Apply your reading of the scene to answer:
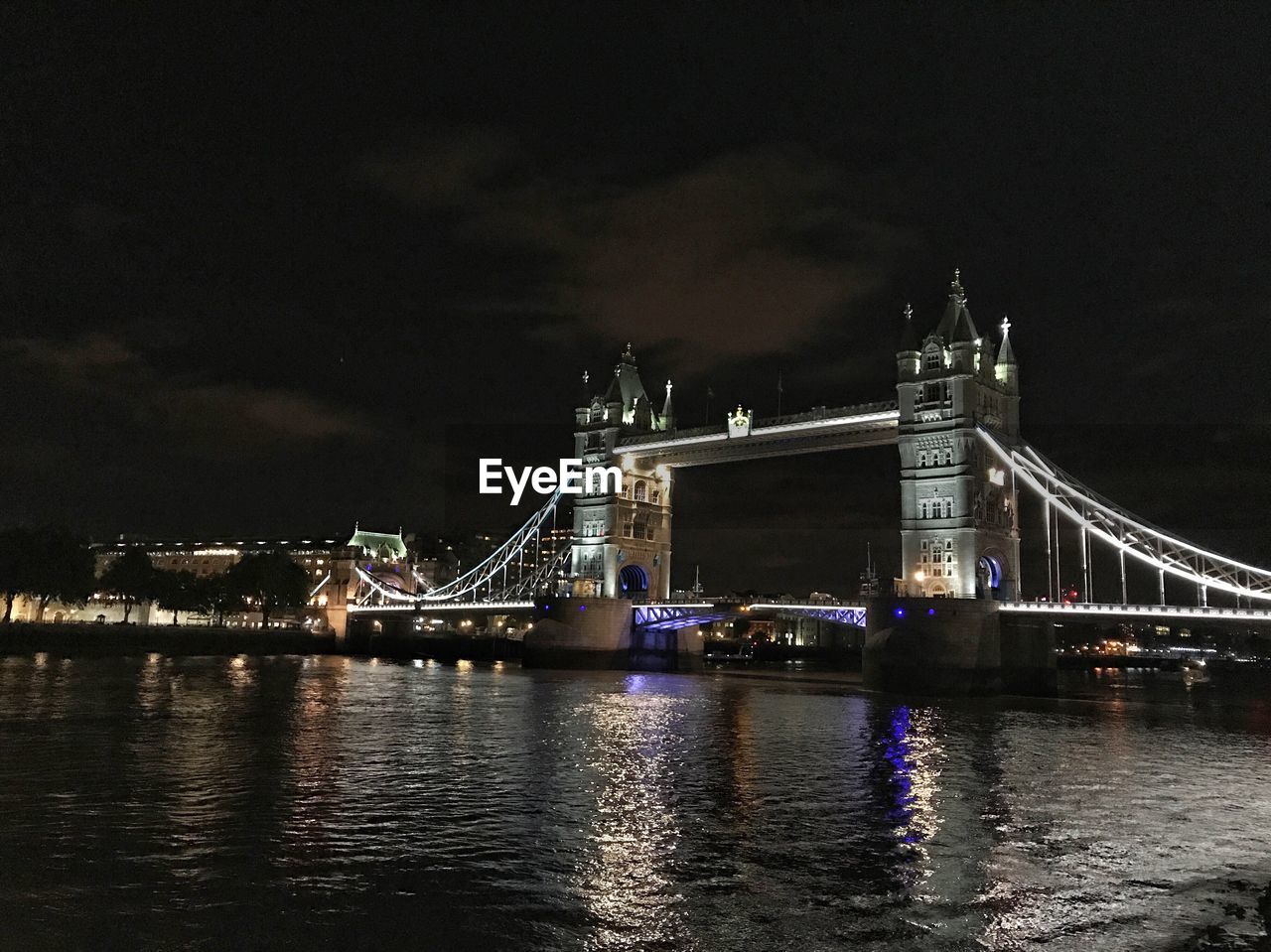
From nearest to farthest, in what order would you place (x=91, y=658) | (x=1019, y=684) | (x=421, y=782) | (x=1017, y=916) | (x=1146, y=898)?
1. (x=1017, y=916)
2. (x=1146, y=898)
3. (x=421, y=782)
4. (x=1019, y=684)
5. (x=91, y=658)

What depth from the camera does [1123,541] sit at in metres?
55.1

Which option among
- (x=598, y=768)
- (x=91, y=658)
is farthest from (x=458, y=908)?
(x=91, y=658)

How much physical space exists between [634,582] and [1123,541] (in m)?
42.6

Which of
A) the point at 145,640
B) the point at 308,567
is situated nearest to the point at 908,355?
the point at 145,640

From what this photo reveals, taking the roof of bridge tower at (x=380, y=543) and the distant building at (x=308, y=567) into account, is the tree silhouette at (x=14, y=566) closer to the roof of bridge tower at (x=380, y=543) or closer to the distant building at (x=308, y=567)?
the distant building at (x=308, y=567)

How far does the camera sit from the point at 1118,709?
4978 cm

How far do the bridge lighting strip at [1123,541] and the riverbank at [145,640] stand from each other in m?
67.4

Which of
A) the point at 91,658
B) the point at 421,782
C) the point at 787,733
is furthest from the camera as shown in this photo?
the point at 91,658

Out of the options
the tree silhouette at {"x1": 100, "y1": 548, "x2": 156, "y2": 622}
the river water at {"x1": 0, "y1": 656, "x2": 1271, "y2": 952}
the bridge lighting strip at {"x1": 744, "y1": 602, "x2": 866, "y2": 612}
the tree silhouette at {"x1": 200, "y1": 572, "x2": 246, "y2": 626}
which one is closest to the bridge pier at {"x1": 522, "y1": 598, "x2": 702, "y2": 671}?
the bridge lighting strip at {"x1": 744, "y1": 602, "x2": 866, "y2": 612}

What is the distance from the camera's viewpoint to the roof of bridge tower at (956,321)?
204 ft

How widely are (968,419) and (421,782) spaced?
45.5m

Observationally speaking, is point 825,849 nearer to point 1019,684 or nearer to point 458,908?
point 458,908

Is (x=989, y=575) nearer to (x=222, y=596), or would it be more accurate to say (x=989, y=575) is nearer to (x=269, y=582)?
(x=269, y=582)

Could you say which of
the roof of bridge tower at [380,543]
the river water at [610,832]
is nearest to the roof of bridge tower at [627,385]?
the river water at [610,832]
